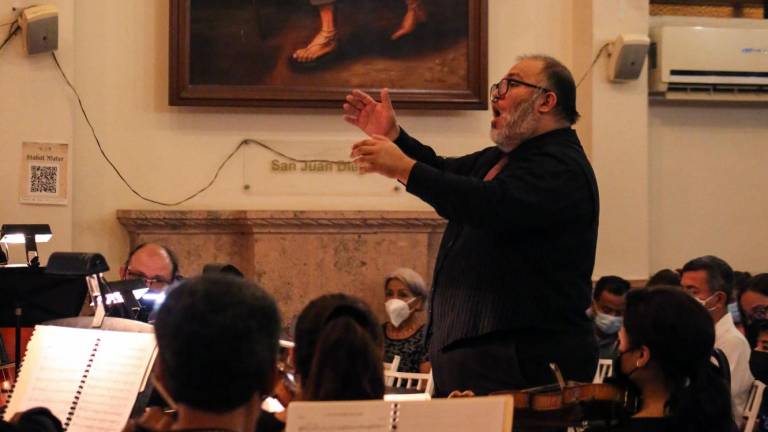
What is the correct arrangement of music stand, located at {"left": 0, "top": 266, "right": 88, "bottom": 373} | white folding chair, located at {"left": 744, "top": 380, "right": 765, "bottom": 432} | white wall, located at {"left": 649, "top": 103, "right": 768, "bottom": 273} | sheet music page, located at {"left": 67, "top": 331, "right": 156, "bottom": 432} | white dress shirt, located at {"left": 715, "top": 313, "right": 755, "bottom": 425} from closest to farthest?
sheet music page, located at {"left": 67, "top": 331, "right": 156, "bottom": 432}, music stand, located at {"left": 0, "top": 266, "right": 88, "bottom": 373}, white folding chair, located at {"left": 744, "top": 380, "right": 765, "bottom": 432}, white dress shirt, located at {"left": 715, "top": 313, "right": 755, "bottom": 425}, white wall, located at {"left": 649, "top": 103, "right": 768, "bottom": 273}

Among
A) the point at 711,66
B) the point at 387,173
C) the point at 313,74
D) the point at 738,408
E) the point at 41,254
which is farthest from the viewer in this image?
the point at 711,66

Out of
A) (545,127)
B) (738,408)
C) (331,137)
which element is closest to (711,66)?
(331,137)

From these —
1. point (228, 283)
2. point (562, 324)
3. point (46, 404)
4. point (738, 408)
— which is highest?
point (228, 283)

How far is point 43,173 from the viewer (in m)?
5.18

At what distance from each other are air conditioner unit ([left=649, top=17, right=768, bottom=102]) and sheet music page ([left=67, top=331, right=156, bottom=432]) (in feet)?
13.7

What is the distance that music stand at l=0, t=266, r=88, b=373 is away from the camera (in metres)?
3.35

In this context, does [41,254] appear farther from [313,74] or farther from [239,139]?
[313,74]

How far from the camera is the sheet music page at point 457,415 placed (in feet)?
5.84

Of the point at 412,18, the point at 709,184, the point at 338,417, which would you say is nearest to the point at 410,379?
the point at 412,18

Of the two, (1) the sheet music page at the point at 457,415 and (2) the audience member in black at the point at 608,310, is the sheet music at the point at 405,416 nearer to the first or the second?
Answer: (1) the sheet music page at the point at 457,415

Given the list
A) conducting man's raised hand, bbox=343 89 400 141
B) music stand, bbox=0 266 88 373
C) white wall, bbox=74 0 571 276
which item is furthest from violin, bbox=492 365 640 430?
white wall, bbox=74 0 571 276

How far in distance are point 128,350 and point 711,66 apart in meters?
4.44

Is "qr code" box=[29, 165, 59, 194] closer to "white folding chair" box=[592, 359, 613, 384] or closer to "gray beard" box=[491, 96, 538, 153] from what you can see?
"white folding chair" box=[592, 359, 613, 384]

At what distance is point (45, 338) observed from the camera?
97.8 inches
